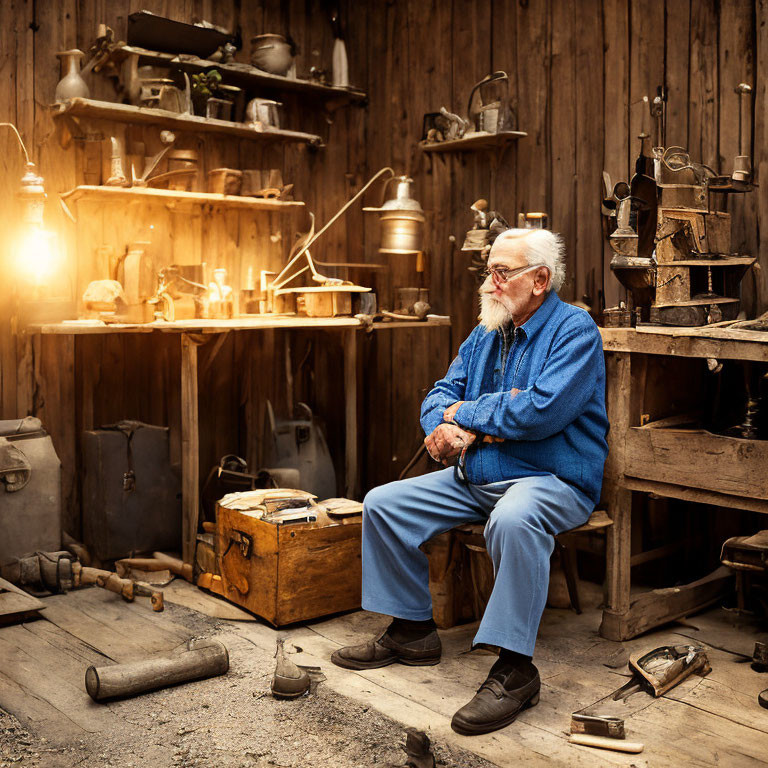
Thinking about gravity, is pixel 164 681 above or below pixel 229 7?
below

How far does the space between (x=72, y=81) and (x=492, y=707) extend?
3354mm

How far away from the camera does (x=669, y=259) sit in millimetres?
3320

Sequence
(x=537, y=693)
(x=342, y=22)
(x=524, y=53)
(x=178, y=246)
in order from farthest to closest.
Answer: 1. (x=342, y=22)
2. (x=178, y=246)
3. (x=524, y=53)
4. (x=537, y=693)

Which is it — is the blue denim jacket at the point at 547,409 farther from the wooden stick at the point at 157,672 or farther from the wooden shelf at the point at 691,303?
the wooden stick at the point at 157,672

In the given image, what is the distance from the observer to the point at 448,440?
312 centimetres

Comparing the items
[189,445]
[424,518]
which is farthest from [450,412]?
[189,445]

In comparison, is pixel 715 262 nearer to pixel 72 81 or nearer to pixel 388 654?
pixel 388 654

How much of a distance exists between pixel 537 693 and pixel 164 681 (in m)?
1.19

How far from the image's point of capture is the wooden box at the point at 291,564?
3.46 m

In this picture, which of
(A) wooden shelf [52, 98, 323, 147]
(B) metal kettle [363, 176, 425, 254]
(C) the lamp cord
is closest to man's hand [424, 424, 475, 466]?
(B) metal kettle [363, 176, 425, 254]

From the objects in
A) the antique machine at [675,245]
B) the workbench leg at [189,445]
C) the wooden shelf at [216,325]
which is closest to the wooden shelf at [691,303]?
the antique machine at [675,245]

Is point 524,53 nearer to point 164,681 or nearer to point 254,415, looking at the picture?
point 254,415

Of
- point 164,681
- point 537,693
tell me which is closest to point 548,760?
point 537,693

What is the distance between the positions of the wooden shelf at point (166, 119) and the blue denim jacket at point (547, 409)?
2.18 m
